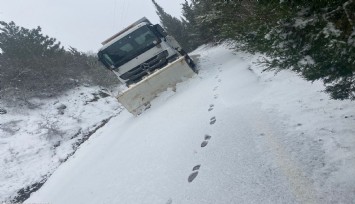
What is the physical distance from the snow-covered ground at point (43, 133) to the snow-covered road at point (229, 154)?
60.0 inches

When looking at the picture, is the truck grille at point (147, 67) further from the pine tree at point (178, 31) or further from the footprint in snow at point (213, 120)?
the pine tree at point (178, 31)

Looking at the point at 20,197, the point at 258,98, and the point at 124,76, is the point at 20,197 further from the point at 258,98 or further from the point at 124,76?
the point at 258,98

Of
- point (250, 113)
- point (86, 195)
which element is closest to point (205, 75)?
point (250, 113)

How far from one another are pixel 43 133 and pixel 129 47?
4.44 m

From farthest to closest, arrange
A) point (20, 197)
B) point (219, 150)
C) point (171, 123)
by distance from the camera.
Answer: point (20, 197) → point (171, 123) → point (219, 150)

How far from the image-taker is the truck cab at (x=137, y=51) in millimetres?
10203

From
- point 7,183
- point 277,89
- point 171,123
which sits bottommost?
point 277,89

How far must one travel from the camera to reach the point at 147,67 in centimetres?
1023

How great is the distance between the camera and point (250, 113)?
5.15 m

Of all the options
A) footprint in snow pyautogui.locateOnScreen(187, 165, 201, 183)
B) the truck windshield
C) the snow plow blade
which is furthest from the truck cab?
footprint in snow pyautogui.locateOnScreen(187, 165, 201, 183)

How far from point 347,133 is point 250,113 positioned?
6.09ft

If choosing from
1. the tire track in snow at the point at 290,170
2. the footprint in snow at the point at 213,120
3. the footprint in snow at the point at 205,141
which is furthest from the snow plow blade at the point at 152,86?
the tire track in snow at the point at 290,170

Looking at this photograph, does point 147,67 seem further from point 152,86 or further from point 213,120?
point 213,120

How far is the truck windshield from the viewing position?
10.2m
